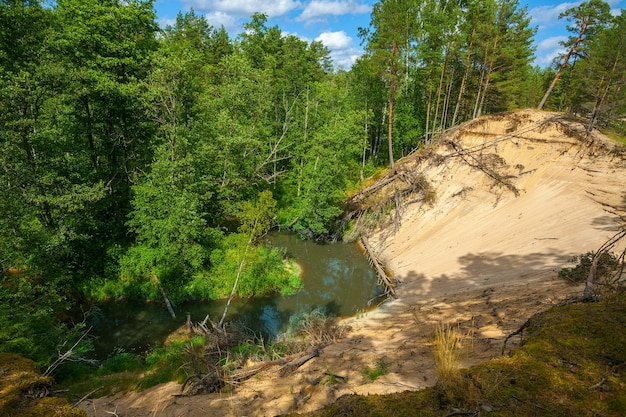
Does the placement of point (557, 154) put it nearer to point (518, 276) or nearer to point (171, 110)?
point (518, 276)

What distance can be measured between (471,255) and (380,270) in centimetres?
467

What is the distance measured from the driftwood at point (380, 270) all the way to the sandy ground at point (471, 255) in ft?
1.64

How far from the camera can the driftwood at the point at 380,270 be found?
1642cm

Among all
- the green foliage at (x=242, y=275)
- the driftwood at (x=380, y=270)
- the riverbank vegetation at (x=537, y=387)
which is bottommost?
the driftwood at (x=380, y=270)

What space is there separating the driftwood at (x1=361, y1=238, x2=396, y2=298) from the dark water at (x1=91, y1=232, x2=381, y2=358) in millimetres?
458

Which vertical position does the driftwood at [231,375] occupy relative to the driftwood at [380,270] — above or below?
above

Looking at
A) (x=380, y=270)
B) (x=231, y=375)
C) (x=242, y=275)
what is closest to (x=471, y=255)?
(x=380, y=270)

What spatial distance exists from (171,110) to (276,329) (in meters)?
11.3

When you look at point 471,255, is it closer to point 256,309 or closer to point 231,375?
point 256,309

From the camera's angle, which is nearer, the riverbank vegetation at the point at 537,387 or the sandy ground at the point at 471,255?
the riverbank vegetation at the point at 537,387

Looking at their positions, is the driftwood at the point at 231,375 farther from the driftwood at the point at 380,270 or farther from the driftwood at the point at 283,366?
the driftwood at the point at 380,270

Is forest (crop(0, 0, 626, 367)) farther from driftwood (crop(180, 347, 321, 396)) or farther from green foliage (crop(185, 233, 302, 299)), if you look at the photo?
driftwood (crop(180, 347, 321, 396))

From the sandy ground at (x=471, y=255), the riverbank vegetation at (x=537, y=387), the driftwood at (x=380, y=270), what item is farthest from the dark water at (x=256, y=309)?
the riverbank vegetation at (x=537, y=387)

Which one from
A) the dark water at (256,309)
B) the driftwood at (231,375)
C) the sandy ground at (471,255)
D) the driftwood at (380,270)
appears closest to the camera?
the sandy ground at (471,255)
